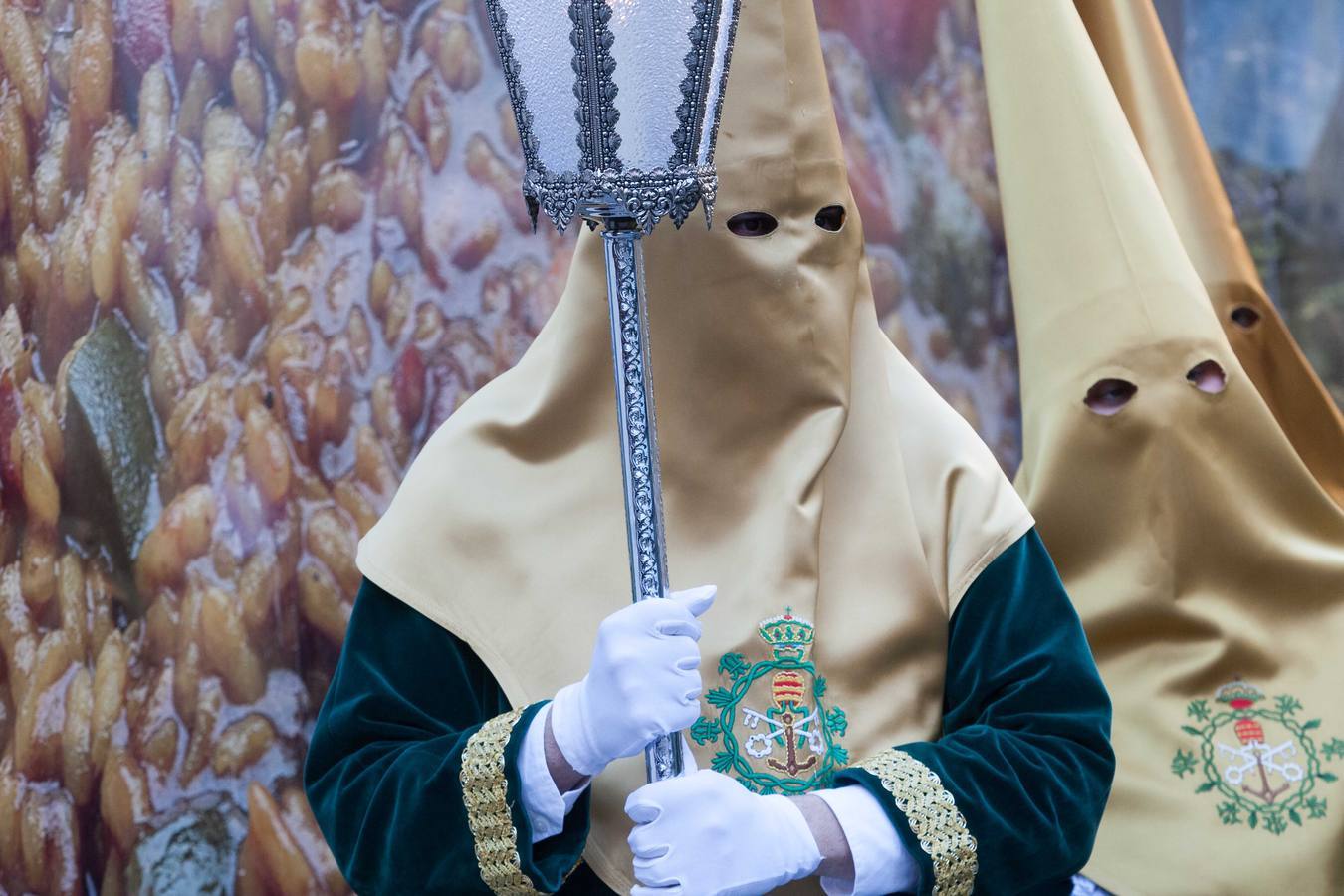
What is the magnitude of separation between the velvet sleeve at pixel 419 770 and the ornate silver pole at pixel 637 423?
0.17 meters

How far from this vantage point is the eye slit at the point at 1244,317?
2469 millimetres

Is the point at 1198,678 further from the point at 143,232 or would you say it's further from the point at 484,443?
the point at 143,232

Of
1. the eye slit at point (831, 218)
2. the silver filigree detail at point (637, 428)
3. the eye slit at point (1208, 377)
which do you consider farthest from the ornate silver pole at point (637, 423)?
the eye slit at point (1208, 377)

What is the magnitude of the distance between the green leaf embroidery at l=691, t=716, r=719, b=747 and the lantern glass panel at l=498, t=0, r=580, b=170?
1.95 feet

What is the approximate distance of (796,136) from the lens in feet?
5.21

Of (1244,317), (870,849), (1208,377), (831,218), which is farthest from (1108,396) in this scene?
(870,849)

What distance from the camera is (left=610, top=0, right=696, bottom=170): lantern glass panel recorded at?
1.27m

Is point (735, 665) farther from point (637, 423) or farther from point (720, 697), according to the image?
point (637, 423)

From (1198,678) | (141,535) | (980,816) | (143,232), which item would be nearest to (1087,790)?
(980,816)

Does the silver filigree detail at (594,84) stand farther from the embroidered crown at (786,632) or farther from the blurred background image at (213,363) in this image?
the blurred background image at (213,363)

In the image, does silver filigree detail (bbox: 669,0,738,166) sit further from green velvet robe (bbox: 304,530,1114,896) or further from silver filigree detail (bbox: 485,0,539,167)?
green velvet robe (bbox: 304,530,1114,896)

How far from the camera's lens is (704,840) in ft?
4.27

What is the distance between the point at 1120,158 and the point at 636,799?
1.45m

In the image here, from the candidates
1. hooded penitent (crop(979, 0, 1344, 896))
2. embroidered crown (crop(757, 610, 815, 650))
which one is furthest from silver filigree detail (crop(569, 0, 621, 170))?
hooded penitent (crop(979, 0, 1344, 896))
